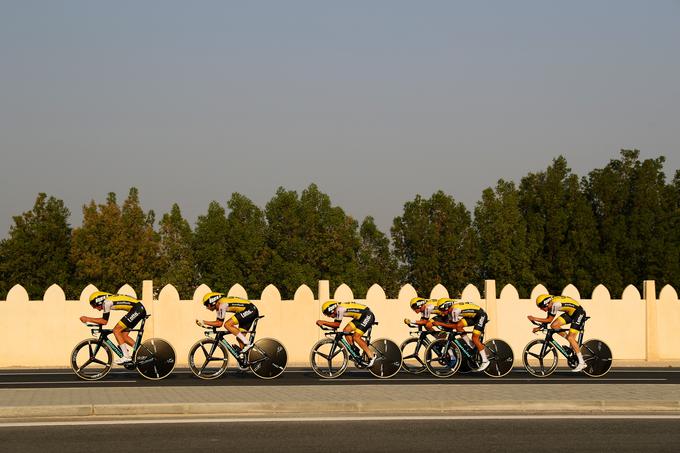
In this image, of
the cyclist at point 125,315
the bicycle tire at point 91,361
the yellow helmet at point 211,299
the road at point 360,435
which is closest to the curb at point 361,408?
the road at point 360,435

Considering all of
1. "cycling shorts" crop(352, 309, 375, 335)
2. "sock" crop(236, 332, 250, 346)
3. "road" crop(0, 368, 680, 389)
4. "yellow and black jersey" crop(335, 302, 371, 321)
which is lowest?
"road" crop(0, 368, 680, 389)

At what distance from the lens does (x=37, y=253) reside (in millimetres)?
69062

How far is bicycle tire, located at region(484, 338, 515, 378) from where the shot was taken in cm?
1933

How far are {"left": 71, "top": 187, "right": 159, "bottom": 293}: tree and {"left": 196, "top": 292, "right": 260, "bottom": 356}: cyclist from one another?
4909cm

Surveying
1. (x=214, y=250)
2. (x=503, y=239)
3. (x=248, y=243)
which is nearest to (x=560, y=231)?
(x=503, y=239)

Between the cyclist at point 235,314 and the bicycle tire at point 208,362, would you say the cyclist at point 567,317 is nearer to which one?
the cyclist at point 235,314

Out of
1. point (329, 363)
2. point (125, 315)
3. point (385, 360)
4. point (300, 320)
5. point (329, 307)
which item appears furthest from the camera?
point (300, 320)

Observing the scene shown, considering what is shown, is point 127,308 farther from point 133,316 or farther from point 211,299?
point 211,299

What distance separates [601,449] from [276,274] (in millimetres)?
58783

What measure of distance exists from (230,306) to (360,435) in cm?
836

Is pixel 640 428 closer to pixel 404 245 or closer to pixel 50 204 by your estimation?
pixel 404 245

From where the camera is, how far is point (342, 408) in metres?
13.5

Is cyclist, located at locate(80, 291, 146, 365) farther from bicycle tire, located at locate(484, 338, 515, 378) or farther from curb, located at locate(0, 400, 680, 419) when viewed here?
bicycle tire, located at locate(484, 338, 515, 378)

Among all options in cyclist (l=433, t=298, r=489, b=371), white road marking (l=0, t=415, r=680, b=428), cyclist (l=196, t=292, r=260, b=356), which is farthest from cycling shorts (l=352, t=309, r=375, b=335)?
white road marking (l=0, t=415, r=680, b=428)
